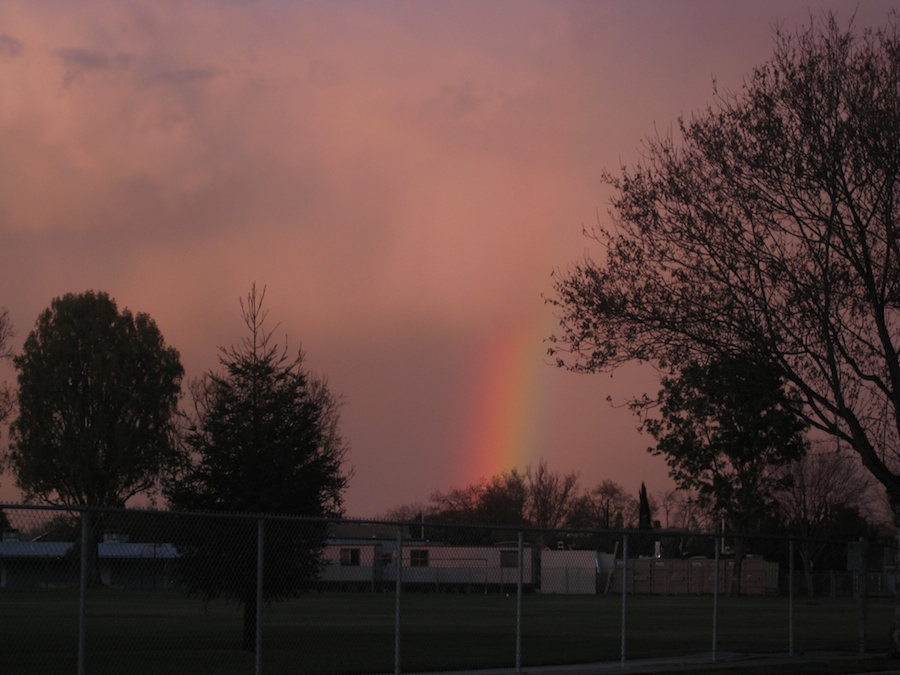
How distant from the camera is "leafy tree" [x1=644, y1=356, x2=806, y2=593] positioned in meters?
24.9

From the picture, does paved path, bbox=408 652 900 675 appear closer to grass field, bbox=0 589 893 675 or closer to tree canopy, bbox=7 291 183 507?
grass field, bbox=0 589 893 675

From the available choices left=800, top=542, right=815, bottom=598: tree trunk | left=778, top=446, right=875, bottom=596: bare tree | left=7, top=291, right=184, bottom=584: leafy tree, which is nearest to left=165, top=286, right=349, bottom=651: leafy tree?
left=800, top=542, right=815, bottom=598: tree trunk

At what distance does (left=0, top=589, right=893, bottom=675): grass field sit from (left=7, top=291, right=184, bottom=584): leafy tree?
1424 inches

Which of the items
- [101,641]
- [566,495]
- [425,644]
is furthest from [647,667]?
[566,495]

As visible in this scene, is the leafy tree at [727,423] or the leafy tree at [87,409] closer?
the leafy tree at [727,423]

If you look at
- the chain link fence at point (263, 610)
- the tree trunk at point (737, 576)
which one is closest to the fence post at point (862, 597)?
the chain link fence at point (263, 610)

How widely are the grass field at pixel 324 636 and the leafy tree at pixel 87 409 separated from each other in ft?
119

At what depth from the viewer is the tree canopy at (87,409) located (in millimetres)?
65500

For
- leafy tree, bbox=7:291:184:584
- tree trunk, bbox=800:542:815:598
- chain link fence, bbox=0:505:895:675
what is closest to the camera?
chain link fence, bbox=0:505:895:675

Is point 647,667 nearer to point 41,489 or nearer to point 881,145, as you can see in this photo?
point 881,145

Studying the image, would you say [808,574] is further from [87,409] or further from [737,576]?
[87,409]

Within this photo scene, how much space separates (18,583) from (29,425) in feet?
178

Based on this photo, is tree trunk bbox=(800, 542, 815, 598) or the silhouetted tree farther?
the silhouetted tree

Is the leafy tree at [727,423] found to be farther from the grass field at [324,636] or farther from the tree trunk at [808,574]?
the tree trunk at [808,574]
